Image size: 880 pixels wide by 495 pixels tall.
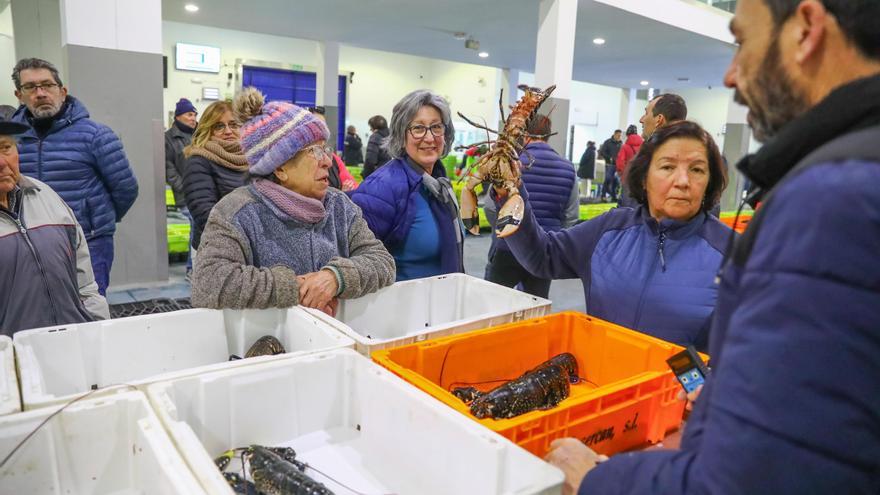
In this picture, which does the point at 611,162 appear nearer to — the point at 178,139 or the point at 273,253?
the point at 178,139

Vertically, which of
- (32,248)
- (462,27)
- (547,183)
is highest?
(462,27)

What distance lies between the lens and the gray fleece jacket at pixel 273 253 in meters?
1.68

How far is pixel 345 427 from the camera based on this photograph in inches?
56.1

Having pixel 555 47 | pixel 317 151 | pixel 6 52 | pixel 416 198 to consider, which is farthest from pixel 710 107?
pixel 317 151

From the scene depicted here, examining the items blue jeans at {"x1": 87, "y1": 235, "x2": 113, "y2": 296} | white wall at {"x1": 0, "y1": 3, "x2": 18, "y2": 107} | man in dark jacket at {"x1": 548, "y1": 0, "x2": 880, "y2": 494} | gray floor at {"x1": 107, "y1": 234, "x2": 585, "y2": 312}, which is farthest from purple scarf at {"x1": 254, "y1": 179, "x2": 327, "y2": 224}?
white wall at {"x1": 0, "y1": 3, "x2": 18, "y2": 107}

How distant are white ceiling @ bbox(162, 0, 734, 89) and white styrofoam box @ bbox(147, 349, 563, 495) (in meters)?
6.41

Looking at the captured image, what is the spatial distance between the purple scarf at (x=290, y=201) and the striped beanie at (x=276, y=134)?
0.06m

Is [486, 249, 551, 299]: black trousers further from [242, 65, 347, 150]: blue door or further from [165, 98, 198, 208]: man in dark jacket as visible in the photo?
[242, 65, 347, 150]: blue door

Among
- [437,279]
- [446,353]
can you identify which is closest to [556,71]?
[437,279]

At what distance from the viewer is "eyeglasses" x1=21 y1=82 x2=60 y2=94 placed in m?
2.97

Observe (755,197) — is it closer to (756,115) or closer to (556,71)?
(756,115)

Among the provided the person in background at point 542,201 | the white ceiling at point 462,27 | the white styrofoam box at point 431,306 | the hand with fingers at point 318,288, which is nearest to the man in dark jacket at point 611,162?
the white ceiling at point 462,27

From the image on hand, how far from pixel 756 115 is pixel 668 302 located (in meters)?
1.01

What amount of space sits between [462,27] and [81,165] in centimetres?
687
